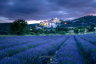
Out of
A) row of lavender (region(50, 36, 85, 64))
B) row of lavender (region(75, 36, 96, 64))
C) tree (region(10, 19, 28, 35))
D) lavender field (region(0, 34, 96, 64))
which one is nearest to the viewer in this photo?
row of lavender (region(50, 36, 85, 64))

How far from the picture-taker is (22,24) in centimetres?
3522

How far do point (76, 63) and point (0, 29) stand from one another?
47.4 metres

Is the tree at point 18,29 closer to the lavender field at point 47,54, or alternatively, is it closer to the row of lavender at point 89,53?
the lavender field at point 47,54

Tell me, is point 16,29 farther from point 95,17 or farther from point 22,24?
point 95,17

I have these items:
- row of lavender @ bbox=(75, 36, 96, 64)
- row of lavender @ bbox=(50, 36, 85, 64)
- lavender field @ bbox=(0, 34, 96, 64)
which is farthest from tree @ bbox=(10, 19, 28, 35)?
row of lavender @ bbox=(50, 36, 85, 64)

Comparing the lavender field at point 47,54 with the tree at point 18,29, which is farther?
the tree at point 18,29

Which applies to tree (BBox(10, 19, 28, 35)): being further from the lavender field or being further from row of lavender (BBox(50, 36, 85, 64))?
row of lavender (BBox(50, 36, 85, 64))

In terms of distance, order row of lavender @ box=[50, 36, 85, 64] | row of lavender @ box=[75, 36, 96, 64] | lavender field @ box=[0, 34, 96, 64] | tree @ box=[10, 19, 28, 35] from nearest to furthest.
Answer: row of lavender @ box=[50, 36, 85, 64] → lavender field @ box=[0, 34, 96, 64] → row of lavender @ box=[75, 36, 96, 64] → tree @ box=[10, 19, 28, 35]

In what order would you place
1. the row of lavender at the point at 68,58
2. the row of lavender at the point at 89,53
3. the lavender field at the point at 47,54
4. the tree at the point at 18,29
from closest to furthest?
the row of lavender at the point at 68,58, the lavender field at the point at 47,54, the row of lavender at the point at 89,53, the tree at the point at 18,29

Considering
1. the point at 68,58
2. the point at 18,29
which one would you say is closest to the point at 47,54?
the point at 68,58

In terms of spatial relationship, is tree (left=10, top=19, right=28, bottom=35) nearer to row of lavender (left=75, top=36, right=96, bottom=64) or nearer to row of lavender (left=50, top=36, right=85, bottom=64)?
row of lavender (left=75, top=36, right=96, bottom=64)

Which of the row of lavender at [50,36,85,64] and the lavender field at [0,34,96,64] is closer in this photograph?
the row of lavender at [50,36,85,64]

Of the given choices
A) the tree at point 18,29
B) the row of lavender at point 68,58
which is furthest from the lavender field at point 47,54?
the tree at point 18,29

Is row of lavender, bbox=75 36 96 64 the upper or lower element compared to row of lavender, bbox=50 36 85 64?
lower
